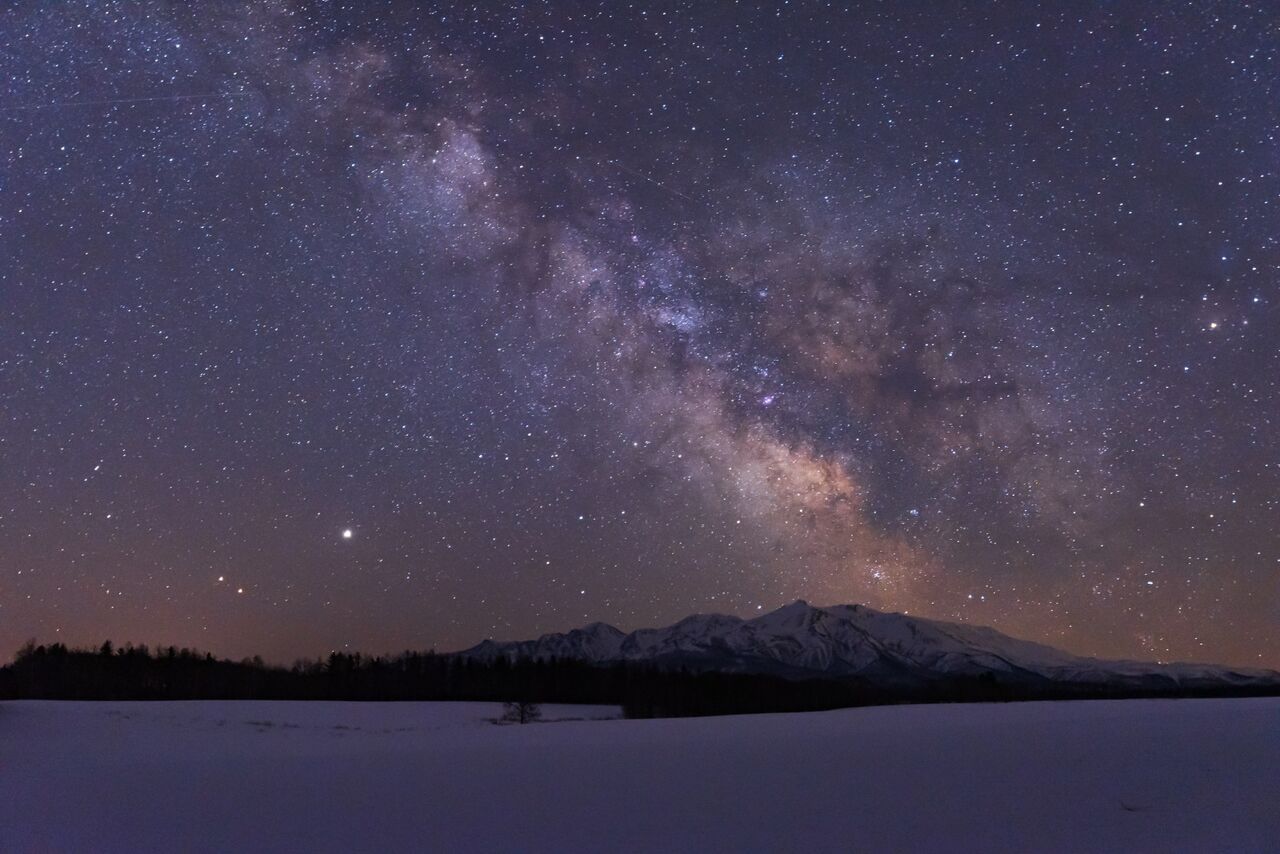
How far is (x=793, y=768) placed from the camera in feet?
59.2

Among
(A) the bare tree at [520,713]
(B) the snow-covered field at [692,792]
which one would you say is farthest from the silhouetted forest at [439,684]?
(B) the snow-covered field at [692,792]

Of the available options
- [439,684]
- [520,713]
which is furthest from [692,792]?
[439,684]

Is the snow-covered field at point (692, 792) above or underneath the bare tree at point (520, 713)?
above

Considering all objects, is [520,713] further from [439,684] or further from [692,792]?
[692,792]

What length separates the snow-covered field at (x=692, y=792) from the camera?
12.8 m

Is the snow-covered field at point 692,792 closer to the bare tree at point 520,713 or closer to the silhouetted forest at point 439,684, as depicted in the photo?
the bare tree at point 520,713

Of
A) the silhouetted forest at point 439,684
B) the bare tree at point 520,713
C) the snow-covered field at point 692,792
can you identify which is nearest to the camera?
the snow-covered field at point 692,792

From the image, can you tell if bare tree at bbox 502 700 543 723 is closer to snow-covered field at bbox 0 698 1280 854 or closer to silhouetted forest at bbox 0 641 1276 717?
silhouetted forest at bbox 0 641 1276 717

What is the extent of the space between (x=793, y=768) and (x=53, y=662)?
87147 mm

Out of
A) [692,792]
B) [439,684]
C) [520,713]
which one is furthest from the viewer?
[439,684]

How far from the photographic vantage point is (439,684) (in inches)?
3253

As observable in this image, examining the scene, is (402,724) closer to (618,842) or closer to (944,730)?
(944,730)

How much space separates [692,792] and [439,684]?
72386 millimetres

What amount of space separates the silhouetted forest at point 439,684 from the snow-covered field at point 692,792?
4491 centimetres
